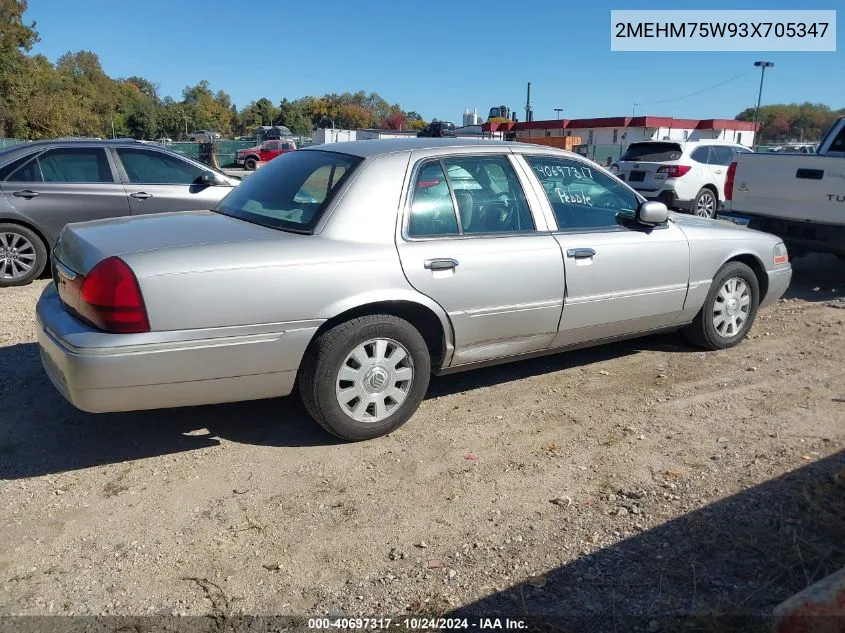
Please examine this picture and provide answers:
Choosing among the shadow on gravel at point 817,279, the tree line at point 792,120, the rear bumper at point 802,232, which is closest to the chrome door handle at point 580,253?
the rear bumper at point 802,232

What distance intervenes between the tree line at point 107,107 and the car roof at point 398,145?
48.8 meters

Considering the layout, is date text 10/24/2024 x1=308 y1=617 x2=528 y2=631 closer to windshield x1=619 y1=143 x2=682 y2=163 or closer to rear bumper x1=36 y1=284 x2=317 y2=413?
rear bumper x1=36 y1=284 x2=317 y2=413

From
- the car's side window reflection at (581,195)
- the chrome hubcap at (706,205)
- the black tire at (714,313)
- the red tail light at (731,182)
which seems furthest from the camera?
the chrome hubcap at (706,205)

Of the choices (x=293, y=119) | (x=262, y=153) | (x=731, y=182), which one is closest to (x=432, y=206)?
(x=731, y=182)

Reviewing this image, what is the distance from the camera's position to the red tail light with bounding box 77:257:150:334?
3.19 m

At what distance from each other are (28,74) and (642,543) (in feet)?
177

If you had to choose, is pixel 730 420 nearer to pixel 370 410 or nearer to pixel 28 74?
pixel 370 410

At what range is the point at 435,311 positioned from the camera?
3.90m

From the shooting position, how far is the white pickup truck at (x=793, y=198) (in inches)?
290

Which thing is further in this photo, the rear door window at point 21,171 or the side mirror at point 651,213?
the rear door window at point 21,171

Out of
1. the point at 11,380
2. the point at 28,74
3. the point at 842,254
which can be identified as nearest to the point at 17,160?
the point at 11,380

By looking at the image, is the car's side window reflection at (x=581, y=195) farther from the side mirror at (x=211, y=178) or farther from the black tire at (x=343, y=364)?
the side mirror at (x=211, y=178)

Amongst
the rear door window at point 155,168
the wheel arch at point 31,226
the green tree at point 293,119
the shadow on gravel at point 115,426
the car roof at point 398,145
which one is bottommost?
the shadow on gravel at point 115,426

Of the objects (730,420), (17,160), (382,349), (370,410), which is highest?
(17,160)
